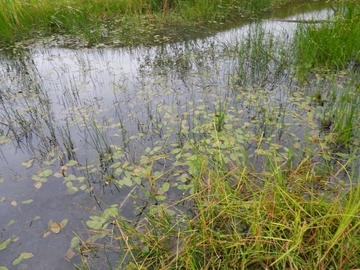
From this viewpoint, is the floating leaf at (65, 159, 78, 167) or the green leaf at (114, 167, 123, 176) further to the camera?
the floating leaf at (65, 159, 78, 167)

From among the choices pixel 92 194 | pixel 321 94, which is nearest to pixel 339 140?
pixel 321 94

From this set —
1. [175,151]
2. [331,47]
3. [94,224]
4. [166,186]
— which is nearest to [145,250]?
[94,224]

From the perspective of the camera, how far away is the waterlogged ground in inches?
79.8

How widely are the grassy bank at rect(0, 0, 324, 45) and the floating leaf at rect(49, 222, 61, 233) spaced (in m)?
3.78

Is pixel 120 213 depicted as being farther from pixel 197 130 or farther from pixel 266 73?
pixel 266 73

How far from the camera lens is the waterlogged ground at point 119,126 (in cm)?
203

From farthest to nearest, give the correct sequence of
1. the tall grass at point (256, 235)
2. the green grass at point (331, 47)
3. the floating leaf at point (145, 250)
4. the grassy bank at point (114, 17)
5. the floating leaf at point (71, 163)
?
the grassy bank at point (114, 17) → the green grass at point (331, 47) → the floating leaf at point (71, 163) → the floating leaf at point (145, 250) → the tall grass at point (256, 235)

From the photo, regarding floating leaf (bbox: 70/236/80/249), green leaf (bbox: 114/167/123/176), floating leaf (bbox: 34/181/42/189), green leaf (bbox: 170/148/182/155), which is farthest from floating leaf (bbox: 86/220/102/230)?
green leaf (bbox: 170/148/182/155)

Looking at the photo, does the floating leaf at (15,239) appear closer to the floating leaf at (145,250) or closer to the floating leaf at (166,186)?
the floating leaf at (145,250)

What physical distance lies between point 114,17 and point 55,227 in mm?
5403

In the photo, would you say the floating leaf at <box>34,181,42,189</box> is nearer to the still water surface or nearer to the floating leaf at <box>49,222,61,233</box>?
the still water surface

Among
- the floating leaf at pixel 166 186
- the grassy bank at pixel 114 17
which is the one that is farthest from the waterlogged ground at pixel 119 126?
the grassy bank at pixel 114 17

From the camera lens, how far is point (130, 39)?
5219 mm

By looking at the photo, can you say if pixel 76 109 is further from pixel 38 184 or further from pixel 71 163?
pixel 38 184
